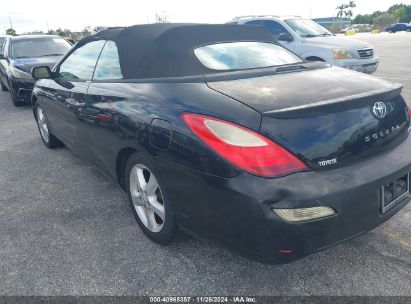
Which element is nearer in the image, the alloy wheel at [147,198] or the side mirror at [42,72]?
the alloy wheel at [147,198]

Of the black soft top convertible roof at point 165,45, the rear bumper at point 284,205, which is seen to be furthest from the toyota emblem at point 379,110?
the black soft top convertible roof at point 165,45

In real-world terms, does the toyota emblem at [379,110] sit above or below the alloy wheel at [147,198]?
above

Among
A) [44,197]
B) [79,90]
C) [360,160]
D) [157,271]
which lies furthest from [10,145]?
[360,160]

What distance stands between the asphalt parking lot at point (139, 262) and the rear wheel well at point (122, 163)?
36 centimetres

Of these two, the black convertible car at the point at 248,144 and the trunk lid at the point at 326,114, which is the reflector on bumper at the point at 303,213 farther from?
the trunk lid at the point at 326,114

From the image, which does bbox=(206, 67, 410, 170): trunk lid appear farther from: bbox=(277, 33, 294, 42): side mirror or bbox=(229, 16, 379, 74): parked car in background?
bbox=(277, 33, 294, 42): side mirror

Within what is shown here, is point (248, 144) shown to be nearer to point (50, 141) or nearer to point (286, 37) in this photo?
point (50, 141)

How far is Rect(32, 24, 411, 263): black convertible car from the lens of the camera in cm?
185

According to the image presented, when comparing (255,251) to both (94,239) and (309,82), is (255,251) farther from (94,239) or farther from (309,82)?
(94,239)

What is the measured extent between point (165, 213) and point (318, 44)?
751 cm

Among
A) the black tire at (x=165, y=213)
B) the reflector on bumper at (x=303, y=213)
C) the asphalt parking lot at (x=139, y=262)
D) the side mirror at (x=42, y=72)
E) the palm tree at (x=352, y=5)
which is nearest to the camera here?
the reflector on bumper at (x=303, y=213)

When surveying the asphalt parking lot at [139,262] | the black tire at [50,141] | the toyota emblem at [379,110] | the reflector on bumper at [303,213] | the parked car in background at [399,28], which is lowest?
the parked car in background at [399,28]

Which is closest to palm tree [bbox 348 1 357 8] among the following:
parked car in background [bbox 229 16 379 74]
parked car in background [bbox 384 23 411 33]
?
parked car in background [bbox 384 23 411 33]

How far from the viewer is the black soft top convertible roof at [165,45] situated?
2.66 metres
